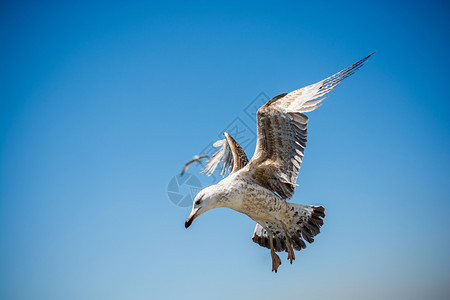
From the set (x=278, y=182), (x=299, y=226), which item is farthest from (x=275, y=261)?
(x=278, y=182)

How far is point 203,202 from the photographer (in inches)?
268

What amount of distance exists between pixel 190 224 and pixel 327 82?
3.82 metres

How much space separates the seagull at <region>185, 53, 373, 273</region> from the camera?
709cm

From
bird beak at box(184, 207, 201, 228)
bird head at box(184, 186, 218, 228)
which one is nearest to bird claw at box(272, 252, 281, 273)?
bird head at box(184, 186, 218, 228)

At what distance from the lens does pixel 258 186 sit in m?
7.31

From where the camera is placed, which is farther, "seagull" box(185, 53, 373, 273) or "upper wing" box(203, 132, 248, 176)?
"upper wing" box(203, 132, 248, 176)

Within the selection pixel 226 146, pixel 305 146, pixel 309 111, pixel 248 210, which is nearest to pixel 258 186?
pixel 248 210

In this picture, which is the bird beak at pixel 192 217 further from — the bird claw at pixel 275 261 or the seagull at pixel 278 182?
the bird claw at pixel 275 261

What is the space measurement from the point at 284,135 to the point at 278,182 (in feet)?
3.12

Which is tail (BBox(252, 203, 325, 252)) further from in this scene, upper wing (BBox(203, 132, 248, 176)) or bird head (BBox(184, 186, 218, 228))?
upper wing (BBox(203, 132, 248, 176))

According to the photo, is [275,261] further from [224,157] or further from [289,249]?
[224,157]

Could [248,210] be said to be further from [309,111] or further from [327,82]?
[327,82]

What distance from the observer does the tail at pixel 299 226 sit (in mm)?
7789

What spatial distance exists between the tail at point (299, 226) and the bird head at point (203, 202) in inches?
59.9
